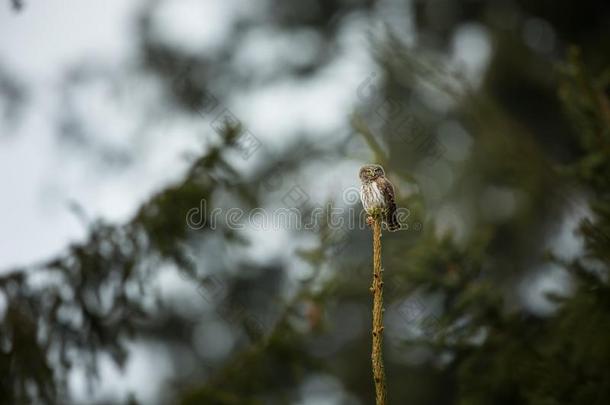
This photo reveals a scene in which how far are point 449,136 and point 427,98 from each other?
79 centimetres

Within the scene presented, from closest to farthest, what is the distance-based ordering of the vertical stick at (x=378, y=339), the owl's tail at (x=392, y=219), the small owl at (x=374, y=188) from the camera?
1. the vertical stick at (x=378, y=339)
2. the small owl at (x=374, y=188)
3. the owl's tail at (x=392, y=219)

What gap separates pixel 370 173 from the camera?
3.00 meters

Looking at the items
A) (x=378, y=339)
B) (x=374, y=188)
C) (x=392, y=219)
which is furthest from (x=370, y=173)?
(x=378, y=339)

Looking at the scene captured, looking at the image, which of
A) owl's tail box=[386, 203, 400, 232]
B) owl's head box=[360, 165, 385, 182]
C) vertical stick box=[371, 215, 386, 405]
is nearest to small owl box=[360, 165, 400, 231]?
owl's head box=[360, 165, 385, 182]

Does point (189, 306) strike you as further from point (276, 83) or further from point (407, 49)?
point (407, 49)

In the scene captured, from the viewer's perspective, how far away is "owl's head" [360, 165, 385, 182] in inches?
117

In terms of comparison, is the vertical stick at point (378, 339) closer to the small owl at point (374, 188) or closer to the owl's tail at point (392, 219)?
the small owl at point (374, 188)

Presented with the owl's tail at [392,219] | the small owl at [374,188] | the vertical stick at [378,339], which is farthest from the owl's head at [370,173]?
the vertical stick at [378,339]

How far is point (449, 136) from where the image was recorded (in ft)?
42.0

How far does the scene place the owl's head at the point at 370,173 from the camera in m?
2.98

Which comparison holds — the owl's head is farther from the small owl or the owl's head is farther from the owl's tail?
the owl's tail

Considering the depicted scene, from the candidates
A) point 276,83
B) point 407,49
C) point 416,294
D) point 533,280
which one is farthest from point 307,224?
point 276,83

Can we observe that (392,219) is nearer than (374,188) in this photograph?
No

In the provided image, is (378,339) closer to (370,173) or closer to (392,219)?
(370,173)
